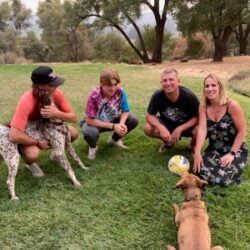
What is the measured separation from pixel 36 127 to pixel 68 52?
106ft

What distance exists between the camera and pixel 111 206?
423 cm

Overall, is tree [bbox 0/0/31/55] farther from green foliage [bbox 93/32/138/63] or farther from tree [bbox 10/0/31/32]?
green foliage [bbox 93/32/138/63]

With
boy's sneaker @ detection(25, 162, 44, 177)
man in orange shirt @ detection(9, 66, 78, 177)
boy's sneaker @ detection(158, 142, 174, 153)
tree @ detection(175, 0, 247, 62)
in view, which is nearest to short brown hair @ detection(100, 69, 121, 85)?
man in orange shirt @ detection(9, 66, 78, 177)

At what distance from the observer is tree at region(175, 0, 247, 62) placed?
1794cm

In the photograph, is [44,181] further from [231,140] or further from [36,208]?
[231,140]

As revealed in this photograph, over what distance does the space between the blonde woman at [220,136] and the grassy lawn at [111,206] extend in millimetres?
185

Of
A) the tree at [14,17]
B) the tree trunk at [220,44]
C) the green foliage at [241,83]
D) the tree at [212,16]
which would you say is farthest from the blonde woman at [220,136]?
the tree at [14,17]

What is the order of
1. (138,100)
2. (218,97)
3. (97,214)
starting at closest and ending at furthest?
(97,214), (218,97), (138,100)

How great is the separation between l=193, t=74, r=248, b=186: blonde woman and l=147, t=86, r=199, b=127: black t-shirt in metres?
0.36

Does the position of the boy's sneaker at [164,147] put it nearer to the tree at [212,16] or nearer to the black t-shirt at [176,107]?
the black t-shirt at [176,107]

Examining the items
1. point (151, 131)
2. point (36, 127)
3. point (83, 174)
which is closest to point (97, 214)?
point (83, 174)

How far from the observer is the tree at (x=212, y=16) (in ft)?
A: 58.9

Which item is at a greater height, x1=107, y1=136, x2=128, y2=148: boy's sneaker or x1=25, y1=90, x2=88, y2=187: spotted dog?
x1=25, y1=90, x2=88, y2=187: spotted dog

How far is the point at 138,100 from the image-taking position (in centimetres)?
930
